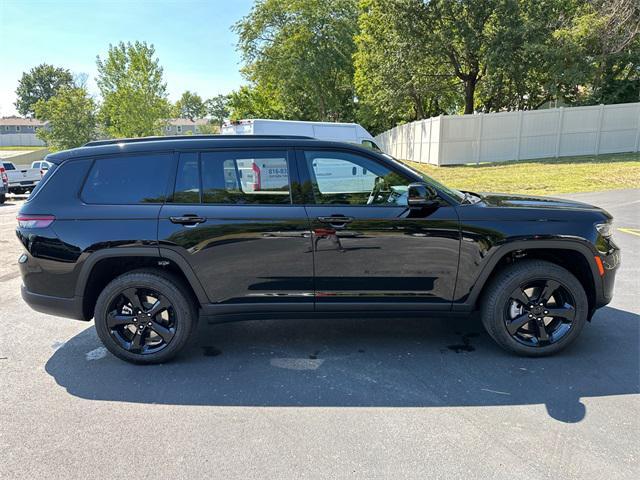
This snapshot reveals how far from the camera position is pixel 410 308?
11.8 feet

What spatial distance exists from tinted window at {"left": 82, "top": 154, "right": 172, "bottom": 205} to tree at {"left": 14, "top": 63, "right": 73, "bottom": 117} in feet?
372

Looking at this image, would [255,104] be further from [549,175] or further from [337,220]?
[337,220]

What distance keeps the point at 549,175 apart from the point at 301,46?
926 inches

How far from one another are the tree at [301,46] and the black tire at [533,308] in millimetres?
32510

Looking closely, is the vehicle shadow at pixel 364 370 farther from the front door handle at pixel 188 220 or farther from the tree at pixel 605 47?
the tree at pixel 605 47

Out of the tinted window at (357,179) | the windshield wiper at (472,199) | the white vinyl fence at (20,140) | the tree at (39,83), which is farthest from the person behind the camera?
the tree at (39,83)

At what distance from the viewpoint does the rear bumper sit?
141 inches

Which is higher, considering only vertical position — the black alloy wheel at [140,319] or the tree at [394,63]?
the tree at [394,63]

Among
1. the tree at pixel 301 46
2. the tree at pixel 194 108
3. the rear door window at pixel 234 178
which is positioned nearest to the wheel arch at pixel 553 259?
the rear door window at pixel 234 178

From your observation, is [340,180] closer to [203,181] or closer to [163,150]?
[203,181]

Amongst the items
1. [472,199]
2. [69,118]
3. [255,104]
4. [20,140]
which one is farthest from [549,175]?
[20,140]

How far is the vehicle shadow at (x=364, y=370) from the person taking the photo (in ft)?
10.2

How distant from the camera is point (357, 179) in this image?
3.74 metres

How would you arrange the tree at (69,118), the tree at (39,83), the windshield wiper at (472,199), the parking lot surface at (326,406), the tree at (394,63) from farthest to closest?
the tree at (39,83) < the tree at (69,118) < the tree at (394,63) < the windshield wiper at (472,199) < the parking lot surface at (326,406)
